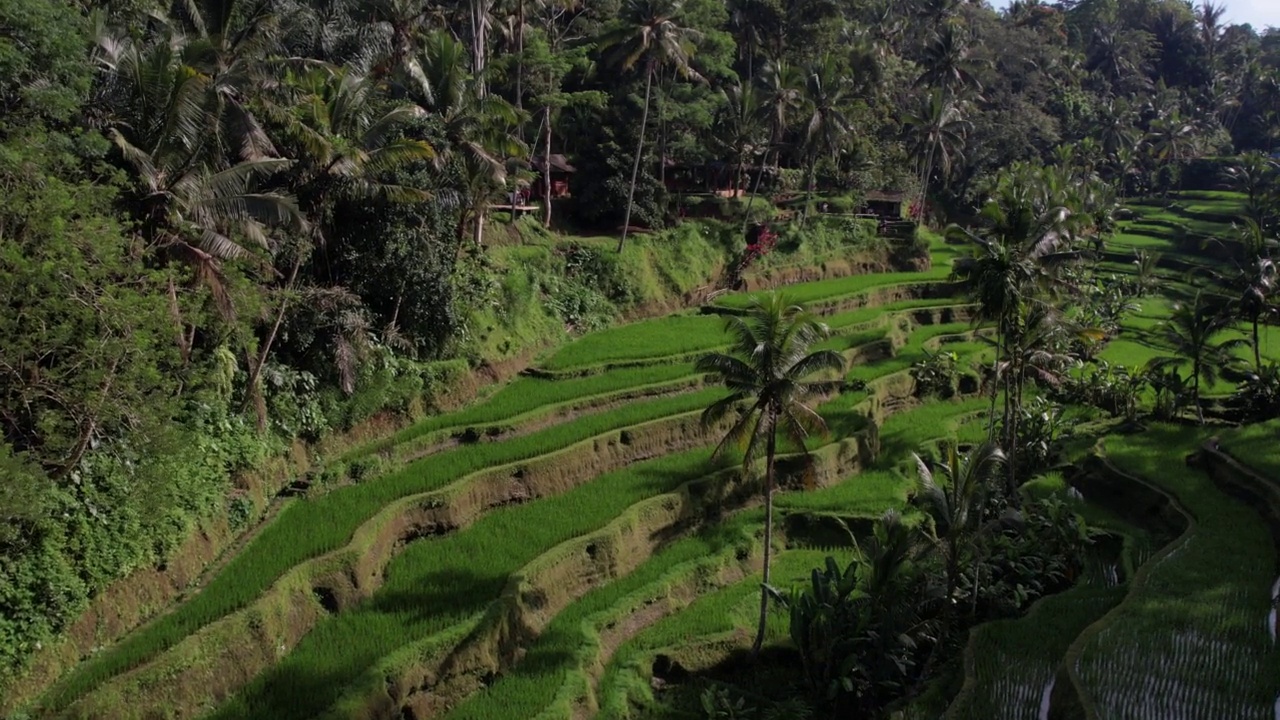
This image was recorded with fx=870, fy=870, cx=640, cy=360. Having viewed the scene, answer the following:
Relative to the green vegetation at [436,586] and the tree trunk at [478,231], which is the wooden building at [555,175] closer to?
the tree trunk at [478,231]

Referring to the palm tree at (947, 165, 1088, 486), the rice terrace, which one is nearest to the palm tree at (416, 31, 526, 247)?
the rice terrace

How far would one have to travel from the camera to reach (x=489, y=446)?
19969 millimetres

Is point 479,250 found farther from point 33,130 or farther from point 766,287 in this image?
point 766,287

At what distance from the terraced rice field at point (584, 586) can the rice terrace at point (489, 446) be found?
3.3 inches

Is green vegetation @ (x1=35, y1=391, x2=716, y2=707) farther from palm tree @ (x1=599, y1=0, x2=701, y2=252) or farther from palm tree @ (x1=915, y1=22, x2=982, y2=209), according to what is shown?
palm tree @ (x1=915, y1=22, x2=982, y2=209)

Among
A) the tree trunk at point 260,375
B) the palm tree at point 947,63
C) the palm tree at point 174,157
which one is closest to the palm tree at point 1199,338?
the palm tree at point 947,63

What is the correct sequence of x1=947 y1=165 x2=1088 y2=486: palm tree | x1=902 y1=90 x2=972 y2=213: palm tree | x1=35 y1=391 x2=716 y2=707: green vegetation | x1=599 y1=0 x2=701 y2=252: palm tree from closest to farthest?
x1=35 y1=391 x2=716 y2=707: green vegetation, x1=947 y1=165 x2=1088 y2=486: palm tree, x1=599 y1=0 x2=701 y2=252: palm tree, x1=902 y1=90 x2=972 y2=213: palm tree

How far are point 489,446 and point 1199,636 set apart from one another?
14027mm

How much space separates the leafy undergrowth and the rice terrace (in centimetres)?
8

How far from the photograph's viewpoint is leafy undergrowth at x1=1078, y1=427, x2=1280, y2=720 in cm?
1205

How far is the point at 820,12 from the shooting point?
4362 centimetres

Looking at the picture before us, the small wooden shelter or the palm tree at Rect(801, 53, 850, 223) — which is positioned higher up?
the palm tree at Rect(801, 53, 850, 223)

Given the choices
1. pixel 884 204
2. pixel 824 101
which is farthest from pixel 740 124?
pixel 884 204

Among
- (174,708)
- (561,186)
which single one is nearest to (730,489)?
(174,708)
